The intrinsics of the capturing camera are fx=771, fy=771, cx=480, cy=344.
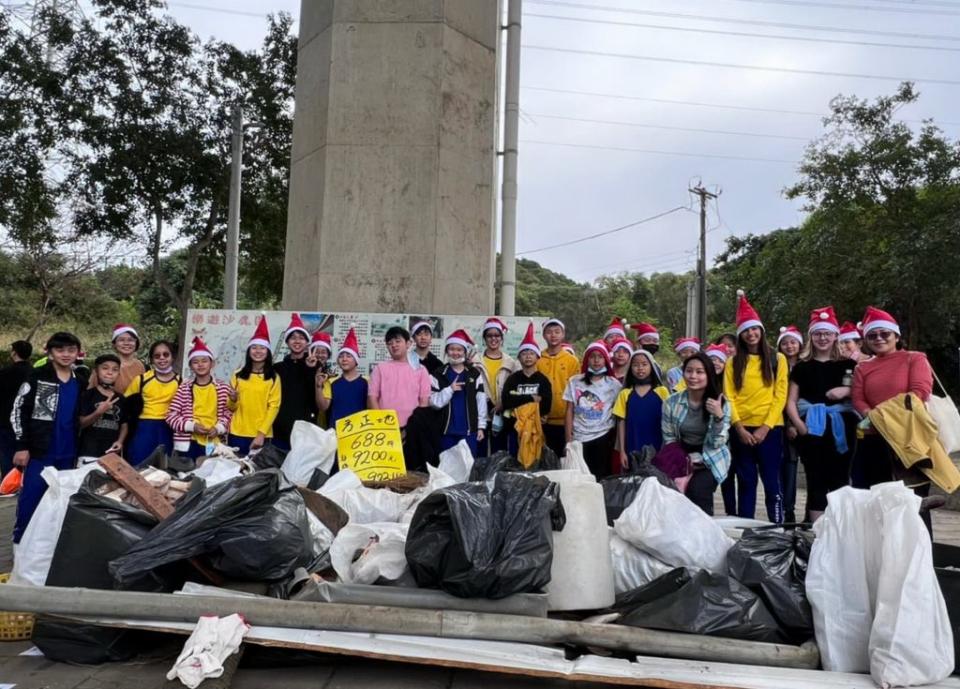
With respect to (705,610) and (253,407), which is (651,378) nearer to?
(705,610)

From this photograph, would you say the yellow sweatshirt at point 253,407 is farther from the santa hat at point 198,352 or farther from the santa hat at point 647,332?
the santa hat at point 647,332

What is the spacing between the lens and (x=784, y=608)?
3.34 meters

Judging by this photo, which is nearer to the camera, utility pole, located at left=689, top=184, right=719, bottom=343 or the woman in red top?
the woman in red top

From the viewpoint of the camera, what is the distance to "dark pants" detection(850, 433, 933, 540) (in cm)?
468

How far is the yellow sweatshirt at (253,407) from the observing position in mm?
5801

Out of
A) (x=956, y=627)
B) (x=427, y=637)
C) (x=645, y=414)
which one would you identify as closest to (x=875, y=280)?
(x=645, y=414)

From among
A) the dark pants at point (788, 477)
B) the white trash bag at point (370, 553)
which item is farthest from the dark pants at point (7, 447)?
the dark pants at point (788, 477)

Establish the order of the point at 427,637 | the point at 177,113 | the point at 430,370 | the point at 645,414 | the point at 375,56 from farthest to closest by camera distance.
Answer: the point at 177,113 < the point at 375,56 < the point at 430,370 < the point at 645,414 < the point at 427,637

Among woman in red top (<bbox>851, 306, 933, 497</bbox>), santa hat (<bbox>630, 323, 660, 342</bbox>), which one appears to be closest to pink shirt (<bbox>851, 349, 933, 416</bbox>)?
woman in red top (<bbox>851, 306, 933, 497</bbox>)

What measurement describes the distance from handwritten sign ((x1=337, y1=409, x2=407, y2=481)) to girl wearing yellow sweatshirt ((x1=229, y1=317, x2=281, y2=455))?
0.69m

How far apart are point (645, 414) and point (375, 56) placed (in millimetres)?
4667

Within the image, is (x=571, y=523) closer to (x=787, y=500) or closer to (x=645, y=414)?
(x=645, y=414)

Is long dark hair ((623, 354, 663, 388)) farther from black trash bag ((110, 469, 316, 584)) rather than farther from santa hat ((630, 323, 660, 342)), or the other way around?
black trash bag ((110, 469, 316, 584))

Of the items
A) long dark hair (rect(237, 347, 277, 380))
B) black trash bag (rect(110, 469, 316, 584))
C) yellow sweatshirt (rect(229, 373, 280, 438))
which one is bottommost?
black trash bag (rect(110, 469, 316, 584))
